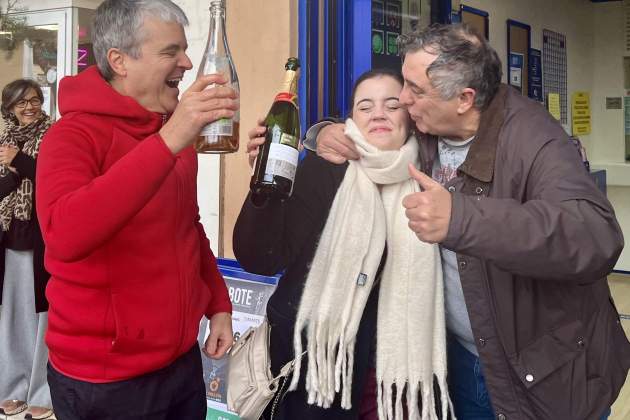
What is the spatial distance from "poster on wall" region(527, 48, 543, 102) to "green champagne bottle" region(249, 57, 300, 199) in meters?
4.35

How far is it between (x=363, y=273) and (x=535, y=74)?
4638mm

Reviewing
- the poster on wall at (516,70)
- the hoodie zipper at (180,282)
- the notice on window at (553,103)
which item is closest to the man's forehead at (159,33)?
the hoodie zipper at (180,282)

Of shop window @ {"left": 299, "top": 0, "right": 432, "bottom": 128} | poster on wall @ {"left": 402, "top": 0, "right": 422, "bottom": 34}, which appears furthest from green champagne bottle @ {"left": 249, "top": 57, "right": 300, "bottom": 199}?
poster on wall @ {"left": 402, "top": 0, "right": 422, "bottom": 34}

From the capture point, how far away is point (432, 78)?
1.58 meters

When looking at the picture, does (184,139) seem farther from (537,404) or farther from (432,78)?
(537,404)

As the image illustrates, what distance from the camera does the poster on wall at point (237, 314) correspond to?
9.42 feet

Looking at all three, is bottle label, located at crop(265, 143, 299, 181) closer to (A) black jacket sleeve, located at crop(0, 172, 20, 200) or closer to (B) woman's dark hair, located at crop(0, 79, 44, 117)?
(A) black jacket sleeve, located at crop(0, 172, 20, 200)

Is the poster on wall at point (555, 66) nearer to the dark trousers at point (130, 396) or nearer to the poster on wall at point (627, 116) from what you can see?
the poster on wall at point (627, 116)

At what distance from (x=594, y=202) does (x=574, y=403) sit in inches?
18.8

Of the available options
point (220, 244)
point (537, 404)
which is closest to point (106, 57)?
point (537, 404)

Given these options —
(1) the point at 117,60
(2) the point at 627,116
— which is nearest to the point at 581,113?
(2) the point at 627,116

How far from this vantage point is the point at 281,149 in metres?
1.61

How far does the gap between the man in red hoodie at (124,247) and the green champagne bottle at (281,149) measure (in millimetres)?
200

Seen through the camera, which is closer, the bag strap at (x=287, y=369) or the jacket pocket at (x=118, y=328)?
the jacket pocket at (x=118, y=328)
